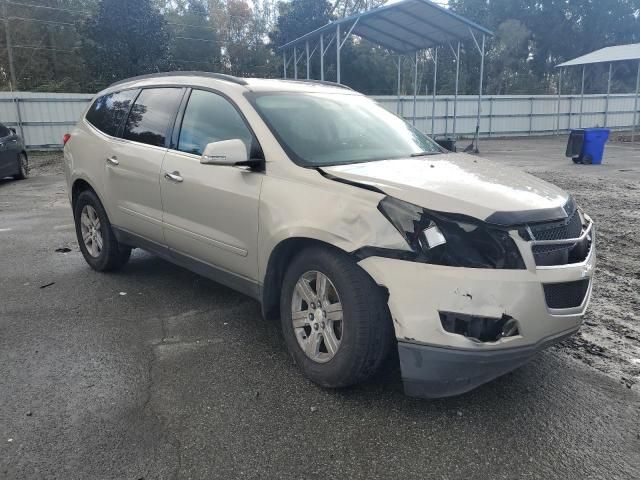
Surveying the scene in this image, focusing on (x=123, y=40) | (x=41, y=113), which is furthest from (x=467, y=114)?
(x=41, y=113)

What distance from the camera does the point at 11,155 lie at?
44.3ft

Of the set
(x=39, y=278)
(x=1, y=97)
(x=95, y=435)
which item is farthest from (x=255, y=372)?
(x=1, y=97)

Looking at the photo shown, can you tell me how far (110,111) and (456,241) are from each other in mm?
4042

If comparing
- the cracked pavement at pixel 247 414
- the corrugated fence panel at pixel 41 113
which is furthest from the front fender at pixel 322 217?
the corrugated fence panel at pixel 41 113

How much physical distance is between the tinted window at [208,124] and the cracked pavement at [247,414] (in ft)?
4.58

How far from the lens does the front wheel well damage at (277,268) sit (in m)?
3.32

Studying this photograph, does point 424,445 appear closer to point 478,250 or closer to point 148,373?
point 478,250

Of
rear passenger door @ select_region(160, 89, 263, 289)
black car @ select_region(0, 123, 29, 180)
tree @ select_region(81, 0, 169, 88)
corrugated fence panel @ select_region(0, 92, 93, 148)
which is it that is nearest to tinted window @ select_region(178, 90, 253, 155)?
rear passenger door @ select_region(160, 89, 263, 289)

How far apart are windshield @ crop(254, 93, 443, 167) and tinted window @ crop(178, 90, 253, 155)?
0.69 feet

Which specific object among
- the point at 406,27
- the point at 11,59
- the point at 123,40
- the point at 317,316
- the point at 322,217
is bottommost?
the point at 317,316

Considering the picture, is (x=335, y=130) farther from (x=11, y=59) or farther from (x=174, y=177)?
(x=11, y=59)

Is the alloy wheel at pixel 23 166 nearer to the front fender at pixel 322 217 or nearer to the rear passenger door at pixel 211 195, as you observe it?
the rear passenger door at pixel 211 195

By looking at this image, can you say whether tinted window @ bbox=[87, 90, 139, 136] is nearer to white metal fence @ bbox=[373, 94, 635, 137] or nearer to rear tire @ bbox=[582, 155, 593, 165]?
rear tire @ bbox=[582, 155, 593, 165]

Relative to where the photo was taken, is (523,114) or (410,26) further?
(523,114)
